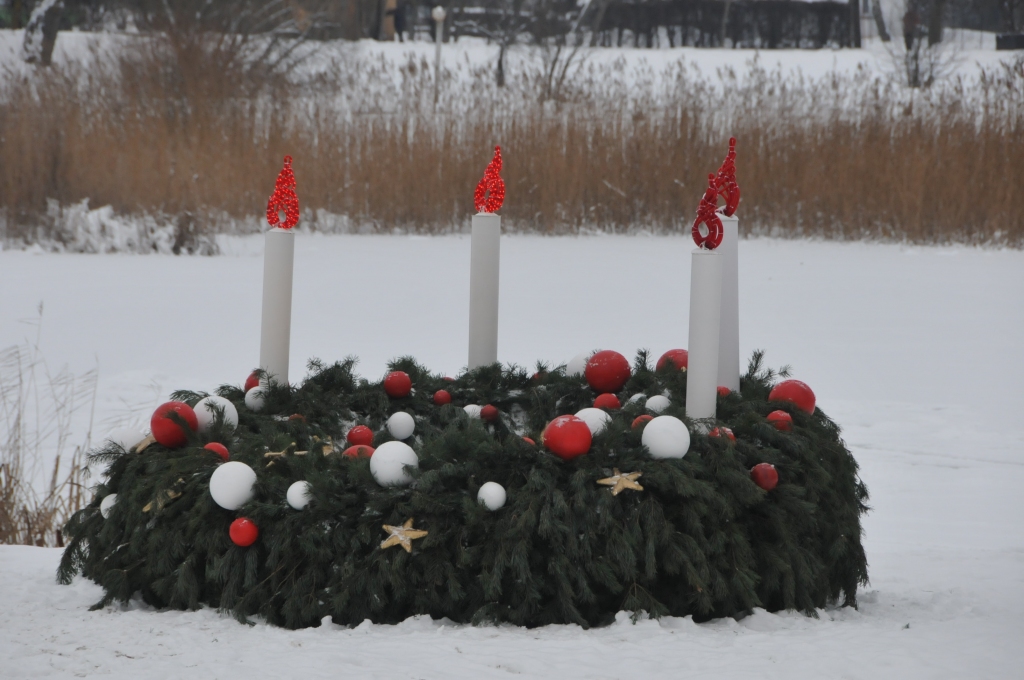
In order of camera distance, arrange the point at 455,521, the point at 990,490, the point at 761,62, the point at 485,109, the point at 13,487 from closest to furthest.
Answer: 1. the point at 455,521
2. the point at 13,487
3. the point at 990,490
4. the point at 485,109
5. the point at 761,62

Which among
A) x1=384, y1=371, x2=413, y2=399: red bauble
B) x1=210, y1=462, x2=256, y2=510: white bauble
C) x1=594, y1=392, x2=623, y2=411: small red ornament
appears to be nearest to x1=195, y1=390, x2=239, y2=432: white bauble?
x1=210, y1=462, x2=256, y2=510: white bauble

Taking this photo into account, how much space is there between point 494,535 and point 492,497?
0.20 feet

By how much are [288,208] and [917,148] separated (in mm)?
6465

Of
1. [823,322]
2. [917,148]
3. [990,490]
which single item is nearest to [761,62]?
[917,148]

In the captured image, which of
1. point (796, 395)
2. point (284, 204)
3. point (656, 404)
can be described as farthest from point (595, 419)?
point (284, 204)

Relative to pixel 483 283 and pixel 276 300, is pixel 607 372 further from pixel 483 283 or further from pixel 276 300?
pixel 276 300

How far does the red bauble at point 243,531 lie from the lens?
5.06 feet

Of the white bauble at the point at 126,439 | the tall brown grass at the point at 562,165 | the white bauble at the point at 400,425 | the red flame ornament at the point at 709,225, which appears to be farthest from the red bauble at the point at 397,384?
the tall brown grass at the point at 562,165

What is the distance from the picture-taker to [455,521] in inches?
61.2

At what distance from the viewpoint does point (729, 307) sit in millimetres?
1927

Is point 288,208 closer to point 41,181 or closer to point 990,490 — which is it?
point 990,490

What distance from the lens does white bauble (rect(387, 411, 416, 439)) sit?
1.99 m

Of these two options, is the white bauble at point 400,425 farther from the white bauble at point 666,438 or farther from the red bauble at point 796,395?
the red bauble at point 796,395

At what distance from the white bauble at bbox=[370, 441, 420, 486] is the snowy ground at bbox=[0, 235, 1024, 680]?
9.3 inches
